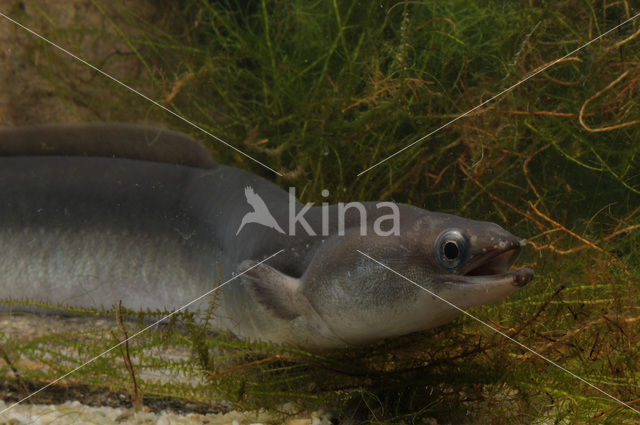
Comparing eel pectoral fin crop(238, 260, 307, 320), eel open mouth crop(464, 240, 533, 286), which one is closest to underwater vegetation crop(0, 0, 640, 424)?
eel pectoral fin crop(238, 260, 307, 320)

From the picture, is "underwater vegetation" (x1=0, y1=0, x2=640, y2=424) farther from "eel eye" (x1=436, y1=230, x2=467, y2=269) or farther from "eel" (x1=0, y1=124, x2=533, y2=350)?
"eel eye" (x1=436, y1=230, x2=467, y2=269)

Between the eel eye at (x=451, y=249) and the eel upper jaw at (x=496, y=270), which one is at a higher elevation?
the eel eye at (x=451, y=249)

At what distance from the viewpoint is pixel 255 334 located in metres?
2.21

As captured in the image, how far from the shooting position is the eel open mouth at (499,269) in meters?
1.48

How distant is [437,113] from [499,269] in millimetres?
1768

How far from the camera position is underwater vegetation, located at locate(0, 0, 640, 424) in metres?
2.22

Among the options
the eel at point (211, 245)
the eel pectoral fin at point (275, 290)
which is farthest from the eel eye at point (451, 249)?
the eel pectoral fin at point (275, 290)

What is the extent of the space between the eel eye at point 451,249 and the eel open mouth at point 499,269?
57 millimetres

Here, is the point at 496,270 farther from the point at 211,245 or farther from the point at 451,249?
the point at 211,245

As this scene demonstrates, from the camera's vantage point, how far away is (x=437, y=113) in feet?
10.6

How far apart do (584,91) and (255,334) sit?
2.53 metres

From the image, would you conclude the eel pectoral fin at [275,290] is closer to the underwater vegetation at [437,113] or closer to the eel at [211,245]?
the eel at [211,245]

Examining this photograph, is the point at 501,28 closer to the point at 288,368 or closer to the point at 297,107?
the point at 297,107

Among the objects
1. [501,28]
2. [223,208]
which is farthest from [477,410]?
[501,28]
